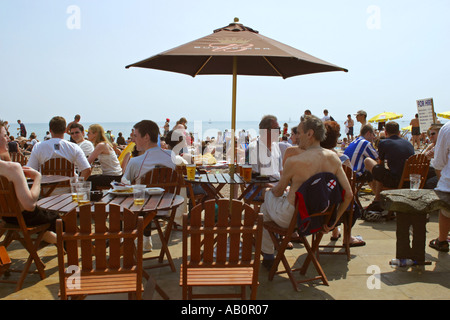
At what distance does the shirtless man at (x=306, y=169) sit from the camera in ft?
→ 11.0

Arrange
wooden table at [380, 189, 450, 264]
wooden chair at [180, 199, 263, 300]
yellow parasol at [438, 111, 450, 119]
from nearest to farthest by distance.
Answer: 1. wooden chair at [180, 199, 263, 300]
2. wooden table at [380, 189, 450, 264]
3. yellow parasol at [438, 111, 450, 119]

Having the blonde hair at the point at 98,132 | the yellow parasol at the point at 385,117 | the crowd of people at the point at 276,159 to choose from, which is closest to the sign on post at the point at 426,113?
the crowd of people at the point at 276,159

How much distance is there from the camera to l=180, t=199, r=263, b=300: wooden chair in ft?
8.02

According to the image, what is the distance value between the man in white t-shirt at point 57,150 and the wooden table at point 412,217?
12.8 ft

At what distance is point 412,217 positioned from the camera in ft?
12.3

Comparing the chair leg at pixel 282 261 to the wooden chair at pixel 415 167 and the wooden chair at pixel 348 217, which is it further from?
the wooden chair at pixel 415 167

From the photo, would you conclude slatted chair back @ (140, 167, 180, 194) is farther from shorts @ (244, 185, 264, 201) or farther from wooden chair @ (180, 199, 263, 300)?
wooden chair @ (180, 199, 263, 300)

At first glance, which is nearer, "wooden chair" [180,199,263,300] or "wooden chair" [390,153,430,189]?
"wooden chair" [180,199,263,300]

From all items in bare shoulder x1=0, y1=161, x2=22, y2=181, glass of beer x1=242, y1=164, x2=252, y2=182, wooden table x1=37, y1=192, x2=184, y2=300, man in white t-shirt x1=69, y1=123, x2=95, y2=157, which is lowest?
wooden table x1=37, y1=192, x2=184, y2=300

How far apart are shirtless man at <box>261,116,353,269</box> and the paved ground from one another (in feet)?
1.82

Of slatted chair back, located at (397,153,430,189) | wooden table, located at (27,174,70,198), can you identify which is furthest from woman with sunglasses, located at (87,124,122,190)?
slatted chair back, located at (397,153,430,189)

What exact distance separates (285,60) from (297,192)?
2.22m
